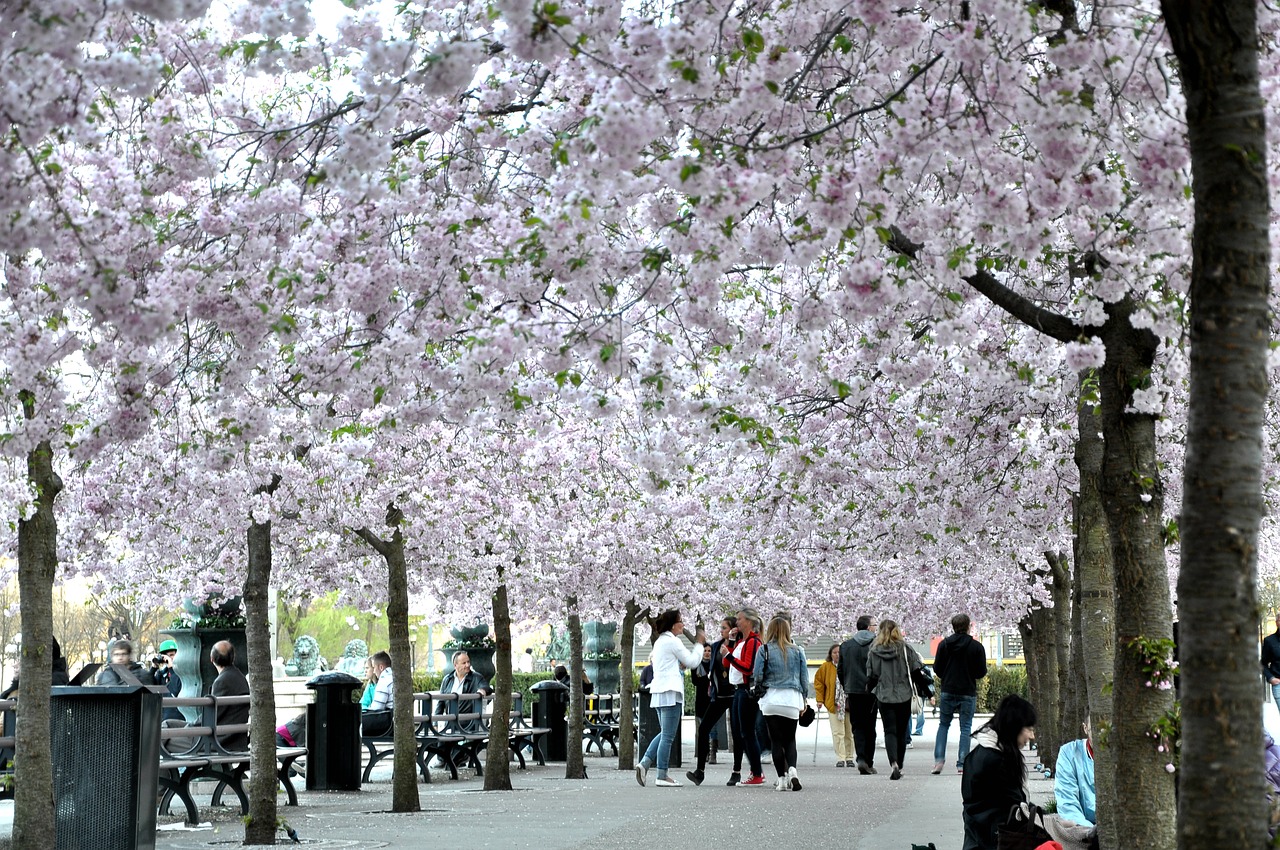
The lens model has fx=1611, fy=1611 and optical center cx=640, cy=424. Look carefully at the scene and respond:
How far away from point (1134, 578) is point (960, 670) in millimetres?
12528

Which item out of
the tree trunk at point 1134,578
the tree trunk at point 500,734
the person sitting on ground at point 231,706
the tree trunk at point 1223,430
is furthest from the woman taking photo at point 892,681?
the tree trunk at point 1223,430

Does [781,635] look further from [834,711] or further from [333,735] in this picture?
[834,711]

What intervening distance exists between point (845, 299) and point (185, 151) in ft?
10.1

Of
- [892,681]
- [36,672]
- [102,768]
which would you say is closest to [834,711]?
[892,681]

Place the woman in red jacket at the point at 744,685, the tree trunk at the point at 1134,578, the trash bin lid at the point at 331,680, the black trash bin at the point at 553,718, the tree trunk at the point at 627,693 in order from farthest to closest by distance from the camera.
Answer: the black trash bin at the point at 553,718 → the tree trunk at the point at 627,693 → the woman in red jacket at the point at 744,685 → the trash bin lid at the point at 331,680 → the tree trunk at the point at 1134,578

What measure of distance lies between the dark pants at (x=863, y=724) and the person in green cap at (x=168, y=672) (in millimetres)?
8929

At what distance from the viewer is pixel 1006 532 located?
16.9 meters

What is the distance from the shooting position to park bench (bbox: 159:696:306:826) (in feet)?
44.2

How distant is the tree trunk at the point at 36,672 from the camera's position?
908 centimetres

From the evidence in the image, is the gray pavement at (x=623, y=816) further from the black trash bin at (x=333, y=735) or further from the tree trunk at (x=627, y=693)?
the tree trunk at (x=627, y=693)

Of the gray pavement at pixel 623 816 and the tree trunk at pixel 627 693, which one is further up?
the tree trunk at pixel 627 693

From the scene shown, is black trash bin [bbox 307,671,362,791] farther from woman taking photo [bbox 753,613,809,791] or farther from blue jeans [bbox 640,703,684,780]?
woman taking photo [bbox 753,613,809,791]

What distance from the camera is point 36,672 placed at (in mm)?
9219

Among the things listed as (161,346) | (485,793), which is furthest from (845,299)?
(485,793)
